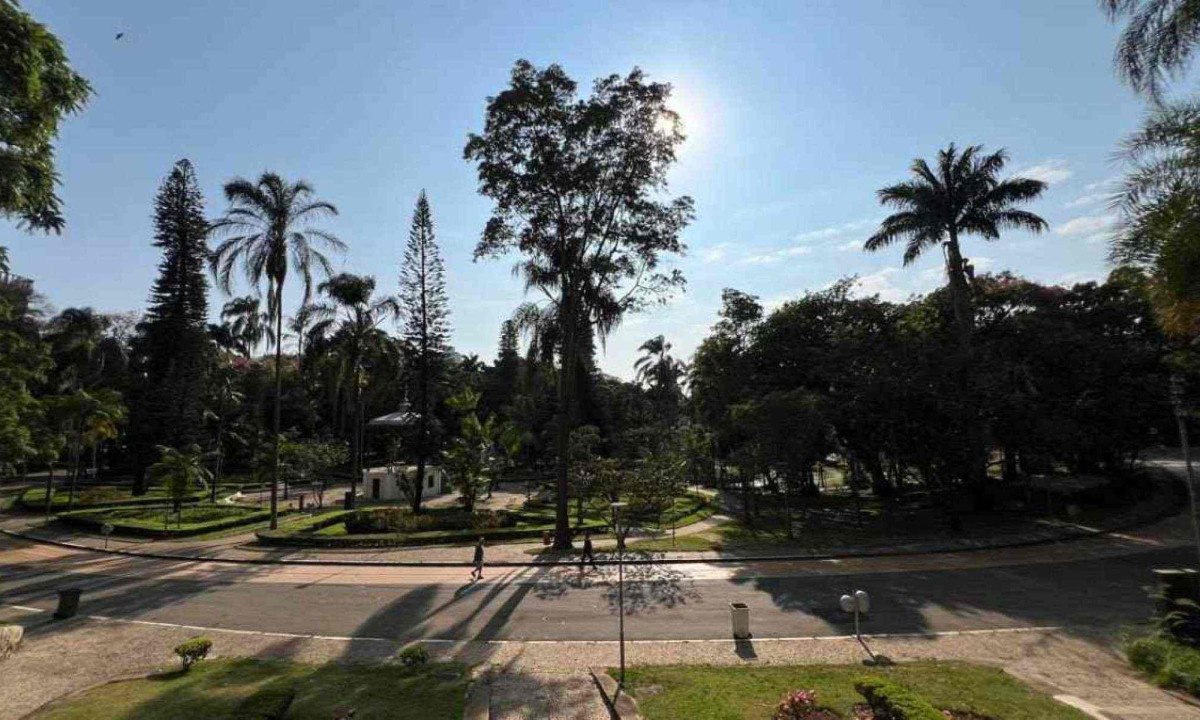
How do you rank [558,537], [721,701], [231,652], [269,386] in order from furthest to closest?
[269,386] → [558,537] → [231,652] → [721,701]

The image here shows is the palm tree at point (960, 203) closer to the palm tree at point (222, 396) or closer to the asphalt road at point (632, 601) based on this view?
the asphalt road at point (632, 601)

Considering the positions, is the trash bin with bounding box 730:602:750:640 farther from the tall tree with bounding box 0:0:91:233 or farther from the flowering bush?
the tall tree with bounding box 0:0:91:233

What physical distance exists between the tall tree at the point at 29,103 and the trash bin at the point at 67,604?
10.8 meters

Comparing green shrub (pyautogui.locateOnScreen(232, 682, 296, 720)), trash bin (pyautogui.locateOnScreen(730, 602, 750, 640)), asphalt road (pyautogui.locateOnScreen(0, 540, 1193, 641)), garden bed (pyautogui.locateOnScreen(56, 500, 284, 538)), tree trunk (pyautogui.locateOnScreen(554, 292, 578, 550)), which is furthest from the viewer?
garden bed (pyautogui.locateOnScreen(56, 500, 284, 538))

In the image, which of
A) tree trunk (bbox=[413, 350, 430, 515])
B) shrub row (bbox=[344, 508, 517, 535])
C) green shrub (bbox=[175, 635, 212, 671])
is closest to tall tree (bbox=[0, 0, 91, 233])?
green shrub (bbox=[175, 635, 212, 671])

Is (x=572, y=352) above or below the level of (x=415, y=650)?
above

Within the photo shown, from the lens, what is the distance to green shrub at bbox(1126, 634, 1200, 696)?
10312 mm

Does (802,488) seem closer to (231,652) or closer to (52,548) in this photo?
(231,652)

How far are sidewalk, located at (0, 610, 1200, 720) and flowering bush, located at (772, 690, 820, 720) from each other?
2.88 m

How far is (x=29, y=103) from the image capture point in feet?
37.4

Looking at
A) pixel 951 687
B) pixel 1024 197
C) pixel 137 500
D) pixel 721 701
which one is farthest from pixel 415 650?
pixel 137 500

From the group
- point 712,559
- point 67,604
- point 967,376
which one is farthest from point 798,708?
point 967,376

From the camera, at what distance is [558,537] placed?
25.4 metres

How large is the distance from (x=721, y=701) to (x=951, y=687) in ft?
13.2
